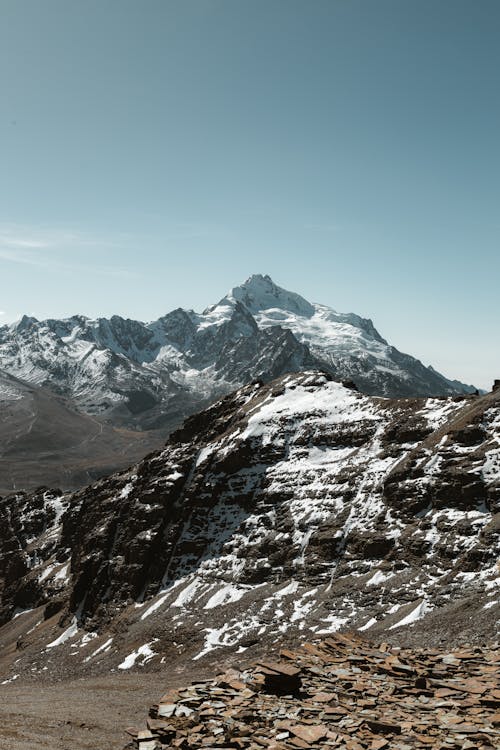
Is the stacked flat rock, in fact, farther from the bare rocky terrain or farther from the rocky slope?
the rocky slope

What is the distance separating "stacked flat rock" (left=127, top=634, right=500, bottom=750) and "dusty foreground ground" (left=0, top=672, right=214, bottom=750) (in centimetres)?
978

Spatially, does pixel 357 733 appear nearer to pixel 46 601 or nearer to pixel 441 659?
pixel 441 659

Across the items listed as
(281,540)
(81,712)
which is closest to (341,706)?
(81,712)

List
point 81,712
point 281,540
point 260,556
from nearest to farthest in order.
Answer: point 81,712, point 260,556, point 281,540

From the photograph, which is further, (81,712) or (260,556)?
(260,556)

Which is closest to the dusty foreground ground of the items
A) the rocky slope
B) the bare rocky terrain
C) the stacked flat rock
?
the bare rocky terrain

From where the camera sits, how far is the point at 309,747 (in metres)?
17.1

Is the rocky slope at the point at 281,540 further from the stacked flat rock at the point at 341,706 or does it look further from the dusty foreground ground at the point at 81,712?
the stacked flat rock at the point at 341,706

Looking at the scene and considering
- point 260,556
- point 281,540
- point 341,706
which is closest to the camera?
point 341,706

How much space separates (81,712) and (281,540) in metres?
46.3

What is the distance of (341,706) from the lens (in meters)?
20.6

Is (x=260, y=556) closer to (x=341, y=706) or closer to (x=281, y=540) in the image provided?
(x=281, y=540)

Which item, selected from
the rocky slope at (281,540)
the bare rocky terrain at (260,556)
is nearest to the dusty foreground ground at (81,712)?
the bare rocky terrain at (260,556)

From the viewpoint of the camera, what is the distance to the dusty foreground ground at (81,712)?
98.1 ft
